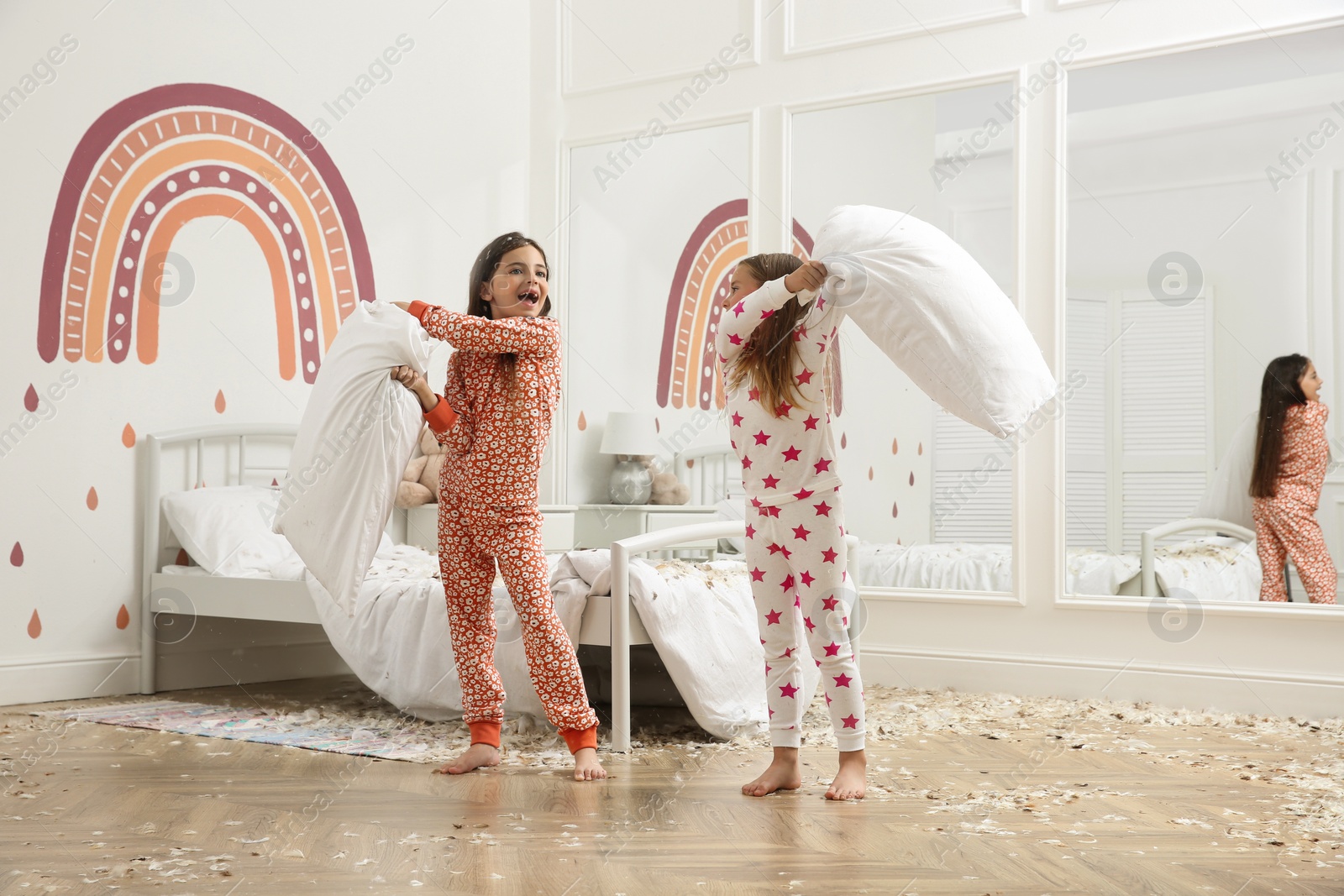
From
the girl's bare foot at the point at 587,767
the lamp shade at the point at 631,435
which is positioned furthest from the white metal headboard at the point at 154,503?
the girl's bare foot at the point at 587,767

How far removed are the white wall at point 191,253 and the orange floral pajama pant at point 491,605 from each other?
1743 millimetres

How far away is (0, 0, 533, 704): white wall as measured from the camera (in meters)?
3.72

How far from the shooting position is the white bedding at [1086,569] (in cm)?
389

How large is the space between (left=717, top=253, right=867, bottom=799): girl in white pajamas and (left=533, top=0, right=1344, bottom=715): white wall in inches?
73.3

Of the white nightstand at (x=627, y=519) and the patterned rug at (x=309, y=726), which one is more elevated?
the white nightstand at (x=627, y=519)

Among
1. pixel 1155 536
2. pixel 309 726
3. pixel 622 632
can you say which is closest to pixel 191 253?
pixel 309 726

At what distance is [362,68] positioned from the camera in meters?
4.74

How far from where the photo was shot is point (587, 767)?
2.62 m

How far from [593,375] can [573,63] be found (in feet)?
4.62

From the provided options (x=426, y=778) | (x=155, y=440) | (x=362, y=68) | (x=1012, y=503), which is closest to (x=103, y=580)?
(x=155, y=440)

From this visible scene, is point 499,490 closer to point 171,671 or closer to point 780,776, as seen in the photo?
point 780,776

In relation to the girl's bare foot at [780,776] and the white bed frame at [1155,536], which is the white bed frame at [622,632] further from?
the white bed frame at [1155,536]

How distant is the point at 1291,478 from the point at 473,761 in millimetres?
2724

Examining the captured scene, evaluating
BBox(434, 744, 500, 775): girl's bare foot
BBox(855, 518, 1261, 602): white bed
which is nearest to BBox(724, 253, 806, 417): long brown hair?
BBox(434, 744, 500, 775): girl's bare foot
